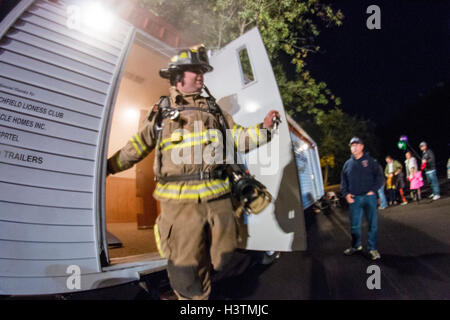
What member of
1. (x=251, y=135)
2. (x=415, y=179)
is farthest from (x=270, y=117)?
(x=415, y=179)

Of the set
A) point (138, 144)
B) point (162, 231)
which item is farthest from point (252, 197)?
point (138, 144)

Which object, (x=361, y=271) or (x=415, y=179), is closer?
(x=361, y=271)

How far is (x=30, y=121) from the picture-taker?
1.98 m

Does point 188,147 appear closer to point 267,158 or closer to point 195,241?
point 195,241

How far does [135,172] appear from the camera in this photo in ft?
17.8

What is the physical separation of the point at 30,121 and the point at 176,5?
6.08m

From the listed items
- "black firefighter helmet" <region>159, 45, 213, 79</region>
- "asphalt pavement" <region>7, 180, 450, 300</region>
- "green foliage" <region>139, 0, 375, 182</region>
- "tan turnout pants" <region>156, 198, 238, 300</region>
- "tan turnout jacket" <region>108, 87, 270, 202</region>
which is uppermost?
"green foliage" <region>139, 0, 375, 182</region>

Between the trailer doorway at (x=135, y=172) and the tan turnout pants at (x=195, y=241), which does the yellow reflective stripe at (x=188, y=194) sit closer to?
the tan turnout pants at (x=195, y=241)

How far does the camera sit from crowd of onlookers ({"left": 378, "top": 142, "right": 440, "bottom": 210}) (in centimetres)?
458

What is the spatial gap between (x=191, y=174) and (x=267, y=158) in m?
1.24

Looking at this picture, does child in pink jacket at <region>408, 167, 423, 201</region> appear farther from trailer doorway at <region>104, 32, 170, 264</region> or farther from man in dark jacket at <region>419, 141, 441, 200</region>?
trailer doorway at <region>104, 32, 170, 264</region>

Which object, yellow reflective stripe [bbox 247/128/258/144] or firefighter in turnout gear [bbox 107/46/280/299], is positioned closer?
firefighter in turnout gear [bbox 107/46/280/299]

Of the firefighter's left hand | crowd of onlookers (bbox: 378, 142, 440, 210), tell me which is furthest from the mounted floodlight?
crowd of onlookers (bbox: 378, 142, 440, 210)

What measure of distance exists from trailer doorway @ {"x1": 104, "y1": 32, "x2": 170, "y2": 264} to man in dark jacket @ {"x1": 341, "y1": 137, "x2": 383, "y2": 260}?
3.45m
